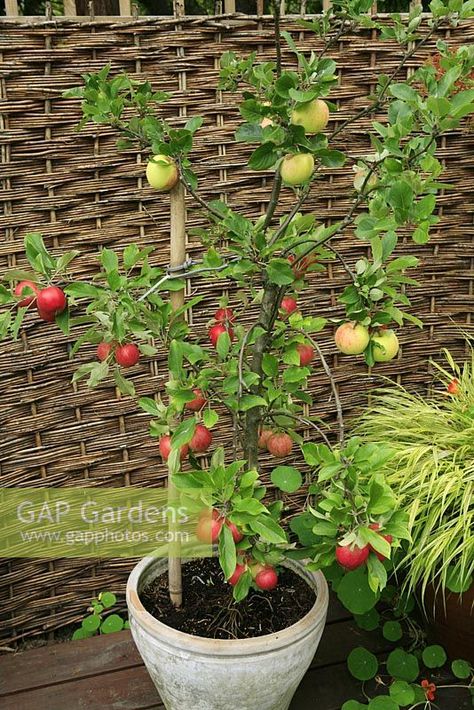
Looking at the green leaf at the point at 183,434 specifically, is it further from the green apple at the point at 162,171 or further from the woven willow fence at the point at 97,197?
the woven willow fence at the point at 97,197

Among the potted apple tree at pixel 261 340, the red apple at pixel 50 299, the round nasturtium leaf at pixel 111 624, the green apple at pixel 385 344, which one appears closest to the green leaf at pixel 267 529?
the potted apple tree at pixel 261 340

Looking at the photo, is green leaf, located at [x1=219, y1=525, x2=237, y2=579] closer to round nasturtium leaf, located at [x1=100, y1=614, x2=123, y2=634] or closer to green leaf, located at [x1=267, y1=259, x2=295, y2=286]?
green leaf, located at [x1=267, y1=259, x2=295, y2=286]

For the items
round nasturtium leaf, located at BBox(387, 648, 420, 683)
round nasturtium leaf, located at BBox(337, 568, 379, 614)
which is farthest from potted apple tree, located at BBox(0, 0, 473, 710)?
round nasturtium leaf, located at BBox(387, 648, 420, 683)

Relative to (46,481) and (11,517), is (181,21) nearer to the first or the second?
(46,481)

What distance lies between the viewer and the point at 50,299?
1034 millimetres

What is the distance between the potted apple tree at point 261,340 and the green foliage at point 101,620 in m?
0.51

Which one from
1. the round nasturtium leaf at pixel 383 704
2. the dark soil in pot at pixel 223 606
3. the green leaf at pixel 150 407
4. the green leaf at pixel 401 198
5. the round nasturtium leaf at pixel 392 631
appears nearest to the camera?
the green leaf at pixel 401 198

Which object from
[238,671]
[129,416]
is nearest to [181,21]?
[129,416]

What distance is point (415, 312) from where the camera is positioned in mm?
2154

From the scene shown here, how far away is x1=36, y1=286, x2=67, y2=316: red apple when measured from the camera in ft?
3.39

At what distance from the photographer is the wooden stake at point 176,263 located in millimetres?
1282

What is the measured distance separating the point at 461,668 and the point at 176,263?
1.17 m

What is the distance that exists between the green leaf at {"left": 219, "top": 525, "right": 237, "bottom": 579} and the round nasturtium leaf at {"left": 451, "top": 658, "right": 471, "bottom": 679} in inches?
34.5

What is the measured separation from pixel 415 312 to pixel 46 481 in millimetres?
1229
